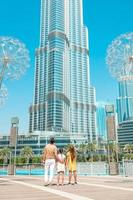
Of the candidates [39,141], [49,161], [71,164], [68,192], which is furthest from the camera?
[39,141]

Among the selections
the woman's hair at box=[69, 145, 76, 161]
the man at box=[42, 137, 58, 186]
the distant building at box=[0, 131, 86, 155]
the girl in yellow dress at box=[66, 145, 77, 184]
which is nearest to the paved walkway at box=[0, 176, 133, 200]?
the man at box=[42, 137, 58, 186]

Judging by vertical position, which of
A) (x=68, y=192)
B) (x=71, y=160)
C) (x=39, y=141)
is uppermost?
(x=39, y=141)

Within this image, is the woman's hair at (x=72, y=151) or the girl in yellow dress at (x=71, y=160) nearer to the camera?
the girl in yellow dress at (x=71, y=160)

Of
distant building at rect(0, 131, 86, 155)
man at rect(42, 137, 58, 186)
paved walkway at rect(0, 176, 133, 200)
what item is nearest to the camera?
paved walkway at rect(0, 176, 133, 200)

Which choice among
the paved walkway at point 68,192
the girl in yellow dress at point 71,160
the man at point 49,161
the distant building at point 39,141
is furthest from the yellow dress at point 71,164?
the distant building at point 39,141

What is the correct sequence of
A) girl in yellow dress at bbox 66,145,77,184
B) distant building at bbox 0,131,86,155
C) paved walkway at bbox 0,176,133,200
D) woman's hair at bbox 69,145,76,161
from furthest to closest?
distant building at bbox 0,131,86,155 → woman's hair at bbox 69,145,76,161 → girl in yellow dress at bbox 66,145,77,184 → paved walkway at bbox 0,176,133,200

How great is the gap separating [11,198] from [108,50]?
10.5 metres

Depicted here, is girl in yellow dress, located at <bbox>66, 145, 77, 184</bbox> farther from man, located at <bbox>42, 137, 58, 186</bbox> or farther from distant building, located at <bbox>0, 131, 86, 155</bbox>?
distant building, located at <bbox>0, 131, 86, 155</bbox>

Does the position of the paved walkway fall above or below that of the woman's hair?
below

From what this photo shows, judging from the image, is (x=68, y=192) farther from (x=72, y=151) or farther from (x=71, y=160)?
(x=72, y=151)

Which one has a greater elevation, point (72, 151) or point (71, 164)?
point (72, 151)

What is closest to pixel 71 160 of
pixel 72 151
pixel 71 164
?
pixel 71 164

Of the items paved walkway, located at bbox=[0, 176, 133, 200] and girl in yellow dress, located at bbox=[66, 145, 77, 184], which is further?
girl in yellow dress, located at bbox=[66, 145, 77, 184]

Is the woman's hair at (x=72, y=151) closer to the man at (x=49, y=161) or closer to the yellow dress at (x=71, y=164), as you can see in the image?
the yellow dress at (x=71, y=164)
